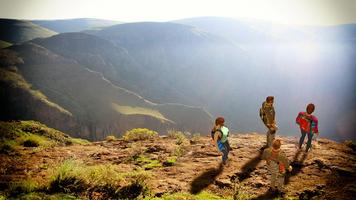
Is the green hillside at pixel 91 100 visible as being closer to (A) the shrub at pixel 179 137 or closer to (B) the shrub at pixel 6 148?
(A) the shrub at pixel 179 137

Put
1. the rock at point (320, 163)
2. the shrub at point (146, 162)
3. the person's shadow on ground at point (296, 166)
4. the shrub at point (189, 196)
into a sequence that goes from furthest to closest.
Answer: the shrub at point (146, 162) → the rock at point (320, 163) → the person's shadow on ground at point (296, 166) → the shrub at point (189, 196)

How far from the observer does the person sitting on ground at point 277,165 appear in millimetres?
8438

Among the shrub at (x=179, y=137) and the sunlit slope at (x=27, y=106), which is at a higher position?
the shrub at (x=179, y=137)

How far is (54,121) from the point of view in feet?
318

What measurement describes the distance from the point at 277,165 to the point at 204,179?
2.23 meters

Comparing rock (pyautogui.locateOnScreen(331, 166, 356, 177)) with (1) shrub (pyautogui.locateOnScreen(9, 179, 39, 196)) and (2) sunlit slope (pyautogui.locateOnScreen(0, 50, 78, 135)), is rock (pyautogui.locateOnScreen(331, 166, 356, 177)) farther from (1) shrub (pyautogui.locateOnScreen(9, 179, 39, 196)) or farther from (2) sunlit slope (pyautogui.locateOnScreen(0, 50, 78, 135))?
(2) sunlit slope (pyautogui.locateOnScreen(0, 50, 78, 135))

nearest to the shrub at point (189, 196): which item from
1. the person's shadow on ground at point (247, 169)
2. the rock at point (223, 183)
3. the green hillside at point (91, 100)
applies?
the rock at point (223, 183)

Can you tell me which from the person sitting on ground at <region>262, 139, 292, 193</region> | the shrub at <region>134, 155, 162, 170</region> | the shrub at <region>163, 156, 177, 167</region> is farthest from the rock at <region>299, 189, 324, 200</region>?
the shrub at <region>134, 155, 162, 170</region>

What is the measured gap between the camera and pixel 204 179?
9.52 m

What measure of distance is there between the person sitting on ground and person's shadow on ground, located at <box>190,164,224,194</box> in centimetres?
182

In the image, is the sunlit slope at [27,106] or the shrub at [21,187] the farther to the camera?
the sunlit slope at [27,106]

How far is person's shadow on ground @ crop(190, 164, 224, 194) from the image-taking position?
8.75 meters

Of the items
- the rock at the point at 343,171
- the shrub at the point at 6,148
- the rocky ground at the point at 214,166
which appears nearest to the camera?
the rocky ground at the point at 214,166

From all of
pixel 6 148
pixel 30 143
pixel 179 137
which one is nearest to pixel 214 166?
pixel 179 137
